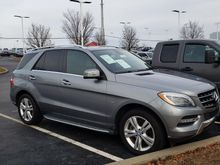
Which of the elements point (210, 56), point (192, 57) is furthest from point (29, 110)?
point (210, 56)

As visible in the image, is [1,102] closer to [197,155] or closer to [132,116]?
[132,116]

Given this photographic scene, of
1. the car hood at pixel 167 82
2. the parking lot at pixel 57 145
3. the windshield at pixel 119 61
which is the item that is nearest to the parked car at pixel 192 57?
the parking lot at pixel 57 145

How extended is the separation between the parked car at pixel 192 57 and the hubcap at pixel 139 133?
3.07m

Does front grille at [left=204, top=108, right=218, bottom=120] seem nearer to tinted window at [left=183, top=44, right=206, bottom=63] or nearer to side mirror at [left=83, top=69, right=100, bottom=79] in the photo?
side mirror at [left=83, top=69, right=100, bottom=79]

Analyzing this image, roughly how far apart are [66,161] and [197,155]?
1.90m

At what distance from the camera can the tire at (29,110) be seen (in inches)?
311

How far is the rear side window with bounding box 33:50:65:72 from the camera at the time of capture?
744cm

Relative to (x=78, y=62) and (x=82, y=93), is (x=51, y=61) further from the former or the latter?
(x=82, y=93)

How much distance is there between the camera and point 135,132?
5.94 meters

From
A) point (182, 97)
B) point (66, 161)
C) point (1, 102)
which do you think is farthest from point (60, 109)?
point (1, 102)

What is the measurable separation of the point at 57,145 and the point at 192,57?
3848 millimetres

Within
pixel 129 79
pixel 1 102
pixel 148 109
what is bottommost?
pixel 1 102

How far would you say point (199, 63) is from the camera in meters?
8.54

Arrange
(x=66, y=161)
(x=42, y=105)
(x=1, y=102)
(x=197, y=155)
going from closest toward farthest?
(x=197, y=155) < (x=66, y=161) < (x=42, y=105) < (x=1, y=102)
